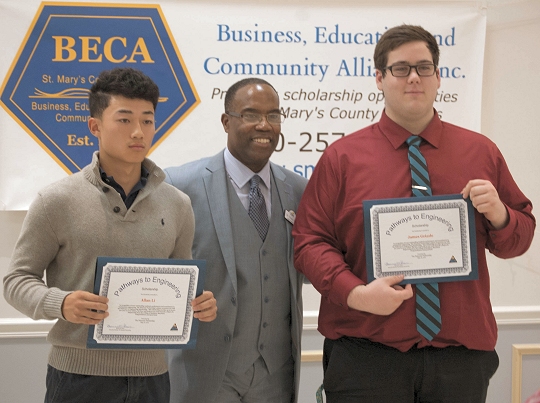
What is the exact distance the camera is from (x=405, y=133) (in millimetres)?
2422

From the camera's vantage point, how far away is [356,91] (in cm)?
383

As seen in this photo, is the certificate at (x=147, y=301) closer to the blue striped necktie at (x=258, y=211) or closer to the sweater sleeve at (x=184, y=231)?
the sweater sleeve at (x=184, y=231)

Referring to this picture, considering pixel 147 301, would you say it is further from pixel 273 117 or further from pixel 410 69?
pixel 410 69

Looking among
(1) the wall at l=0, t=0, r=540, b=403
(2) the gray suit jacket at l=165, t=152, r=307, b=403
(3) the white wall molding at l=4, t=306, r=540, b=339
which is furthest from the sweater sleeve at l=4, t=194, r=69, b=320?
(1) the wall at l=0, t=0, r=540, b=403

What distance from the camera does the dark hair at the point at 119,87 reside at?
86.0 inches

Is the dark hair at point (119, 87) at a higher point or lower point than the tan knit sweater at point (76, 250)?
higher

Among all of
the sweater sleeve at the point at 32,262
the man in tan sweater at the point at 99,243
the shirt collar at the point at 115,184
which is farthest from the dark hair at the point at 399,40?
the sweater sleeve at the point at 32,262

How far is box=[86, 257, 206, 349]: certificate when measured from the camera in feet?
6.63

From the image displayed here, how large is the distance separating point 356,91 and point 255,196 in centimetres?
152

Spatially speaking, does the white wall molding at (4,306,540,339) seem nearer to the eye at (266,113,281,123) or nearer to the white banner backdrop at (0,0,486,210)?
the white banner backdrop at (0,0,486,210)

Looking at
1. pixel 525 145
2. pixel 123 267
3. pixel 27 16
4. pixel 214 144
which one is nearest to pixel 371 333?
pixel 123 267

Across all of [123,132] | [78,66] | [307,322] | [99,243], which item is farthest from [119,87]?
[307,322]

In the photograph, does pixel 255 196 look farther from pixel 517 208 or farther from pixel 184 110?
pixel 184 110

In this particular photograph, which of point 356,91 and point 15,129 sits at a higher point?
point 356,91
